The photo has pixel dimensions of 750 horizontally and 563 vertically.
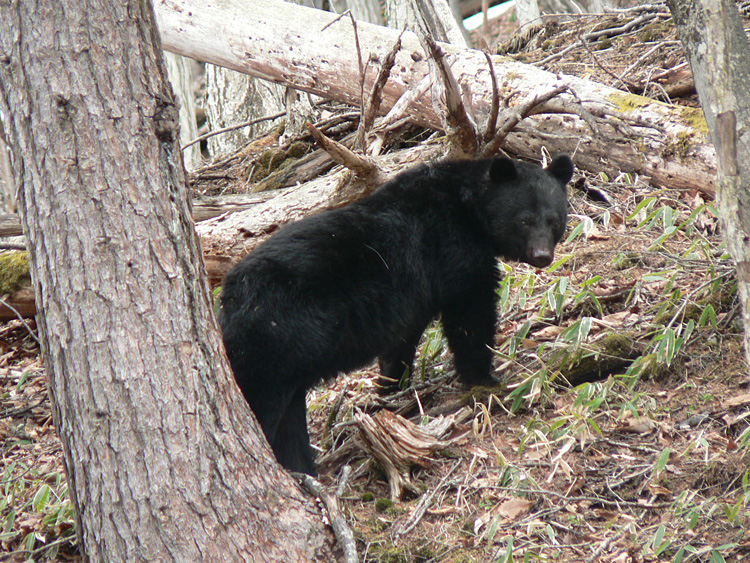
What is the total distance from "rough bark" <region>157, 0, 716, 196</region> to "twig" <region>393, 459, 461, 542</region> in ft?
10.2

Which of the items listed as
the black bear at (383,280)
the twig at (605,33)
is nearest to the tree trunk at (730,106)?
the black bear at (383,280)

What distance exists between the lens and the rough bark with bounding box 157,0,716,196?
6.14 m

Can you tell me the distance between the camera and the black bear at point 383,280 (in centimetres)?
375

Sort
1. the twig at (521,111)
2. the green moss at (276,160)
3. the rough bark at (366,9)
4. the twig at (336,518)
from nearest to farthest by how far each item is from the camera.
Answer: the twig at (336,518), the twig at (521,111), the green moss at (276,160), the rough bark at (366,9)

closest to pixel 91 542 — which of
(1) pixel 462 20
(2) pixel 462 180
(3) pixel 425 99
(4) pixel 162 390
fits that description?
(4) pixel 162 390

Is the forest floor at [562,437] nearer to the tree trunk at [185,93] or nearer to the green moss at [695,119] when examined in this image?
the green moss at [695,119]

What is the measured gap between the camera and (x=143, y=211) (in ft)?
8.84

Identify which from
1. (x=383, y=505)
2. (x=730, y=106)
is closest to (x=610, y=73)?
(x=730, y=106)

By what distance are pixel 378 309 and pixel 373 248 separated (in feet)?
1.22

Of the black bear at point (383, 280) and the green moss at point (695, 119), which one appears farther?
the green moss at point (695, 119)

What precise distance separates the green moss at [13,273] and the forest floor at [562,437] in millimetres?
744

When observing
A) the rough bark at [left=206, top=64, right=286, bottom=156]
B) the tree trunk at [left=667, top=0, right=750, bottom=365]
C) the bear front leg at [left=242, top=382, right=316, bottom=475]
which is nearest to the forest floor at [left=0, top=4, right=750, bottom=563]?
the bear front leg at [left=242, top=382, right=316, bottom=475]

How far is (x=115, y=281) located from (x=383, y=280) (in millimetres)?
1854

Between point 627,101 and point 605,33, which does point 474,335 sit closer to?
point 627,101
